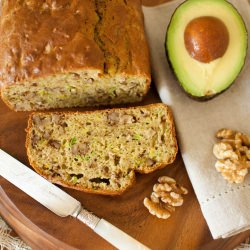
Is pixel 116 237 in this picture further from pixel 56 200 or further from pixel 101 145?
pixel 101 145

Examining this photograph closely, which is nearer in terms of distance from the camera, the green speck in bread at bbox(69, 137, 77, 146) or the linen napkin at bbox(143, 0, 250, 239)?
the linen napkin at bbox(143, 0, 250, 239)

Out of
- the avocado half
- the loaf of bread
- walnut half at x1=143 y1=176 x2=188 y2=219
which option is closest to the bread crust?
the loaf of bread

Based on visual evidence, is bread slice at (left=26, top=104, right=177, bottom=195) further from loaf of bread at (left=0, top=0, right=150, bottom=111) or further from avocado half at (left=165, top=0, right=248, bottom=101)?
avocado half at (left=165, top=0, right=248, bottom=101)

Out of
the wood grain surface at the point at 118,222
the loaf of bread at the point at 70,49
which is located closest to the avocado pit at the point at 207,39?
the loaf of bread at the point at 70,49

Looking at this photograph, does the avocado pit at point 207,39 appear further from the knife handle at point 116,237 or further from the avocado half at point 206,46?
the knife handle at point 116,237

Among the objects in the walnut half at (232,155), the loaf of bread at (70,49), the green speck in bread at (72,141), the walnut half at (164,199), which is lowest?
the walnut half at (164,199)

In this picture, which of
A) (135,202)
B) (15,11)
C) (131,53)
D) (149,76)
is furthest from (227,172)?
(15,11)

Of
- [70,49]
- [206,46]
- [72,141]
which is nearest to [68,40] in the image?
[70,49]

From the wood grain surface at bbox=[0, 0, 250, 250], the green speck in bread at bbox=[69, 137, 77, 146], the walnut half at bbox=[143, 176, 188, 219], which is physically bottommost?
the wood grain surface at bbox=[0, 0, 250, 250]
